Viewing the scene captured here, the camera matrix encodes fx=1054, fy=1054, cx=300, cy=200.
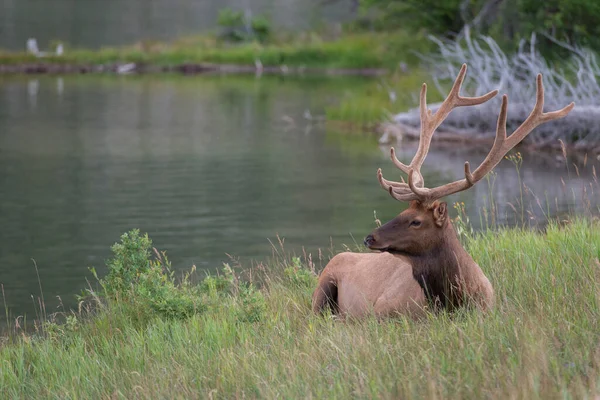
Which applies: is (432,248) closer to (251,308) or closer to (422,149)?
(422,149)

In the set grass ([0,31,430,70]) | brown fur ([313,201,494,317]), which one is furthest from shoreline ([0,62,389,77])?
brown fur ([313,201,494,317])

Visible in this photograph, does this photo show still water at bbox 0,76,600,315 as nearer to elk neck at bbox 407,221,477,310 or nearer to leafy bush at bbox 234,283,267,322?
leafy bush at bbox 234,283,267,322

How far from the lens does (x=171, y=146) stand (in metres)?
26.7

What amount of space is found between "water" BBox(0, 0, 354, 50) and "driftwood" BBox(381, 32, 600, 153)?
35027mm

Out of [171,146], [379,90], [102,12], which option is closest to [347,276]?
[171,146]

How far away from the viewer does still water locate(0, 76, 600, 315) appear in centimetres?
1413

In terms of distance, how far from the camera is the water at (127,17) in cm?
6606

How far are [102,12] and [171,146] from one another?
56.6 metres

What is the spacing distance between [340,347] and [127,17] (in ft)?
240

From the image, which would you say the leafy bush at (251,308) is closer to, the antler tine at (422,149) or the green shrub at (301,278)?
the green shrub at (301,278)

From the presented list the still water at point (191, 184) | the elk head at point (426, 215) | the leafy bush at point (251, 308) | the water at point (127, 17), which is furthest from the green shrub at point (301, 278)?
the water at point (127, 17)

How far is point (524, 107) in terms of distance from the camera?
23.0 m

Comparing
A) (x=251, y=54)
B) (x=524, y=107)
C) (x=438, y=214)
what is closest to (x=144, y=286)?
(x=438, y=214)

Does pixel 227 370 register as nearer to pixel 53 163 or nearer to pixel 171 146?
pixel 53 163
